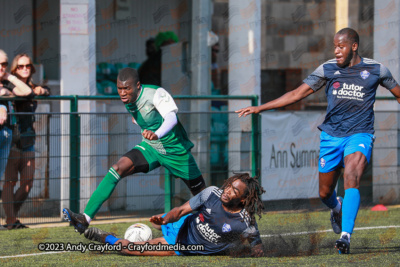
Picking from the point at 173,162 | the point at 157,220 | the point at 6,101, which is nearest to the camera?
the point at 157,220

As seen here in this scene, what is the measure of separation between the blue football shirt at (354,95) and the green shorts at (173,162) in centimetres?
170

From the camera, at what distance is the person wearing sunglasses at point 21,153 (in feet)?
32.8

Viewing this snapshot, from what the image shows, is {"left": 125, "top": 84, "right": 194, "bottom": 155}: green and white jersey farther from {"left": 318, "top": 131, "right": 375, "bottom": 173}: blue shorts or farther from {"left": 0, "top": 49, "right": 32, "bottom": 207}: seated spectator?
{"left": 0, "top": 49, "right": 32, "bottom": 207}: seated spectator

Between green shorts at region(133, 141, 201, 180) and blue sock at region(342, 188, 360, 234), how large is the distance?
2000mm

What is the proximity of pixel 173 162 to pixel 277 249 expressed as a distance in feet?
5.34

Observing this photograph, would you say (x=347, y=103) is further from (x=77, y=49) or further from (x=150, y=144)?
(x=77, y=49)

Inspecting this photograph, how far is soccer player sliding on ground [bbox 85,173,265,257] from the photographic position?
7102 mm

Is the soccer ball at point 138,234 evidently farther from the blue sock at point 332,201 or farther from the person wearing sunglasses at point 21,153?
the person wearing sunglasses at point 21,153

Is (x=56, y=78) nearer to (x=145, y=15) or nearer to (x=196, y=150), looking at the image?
(x=145, y=15)

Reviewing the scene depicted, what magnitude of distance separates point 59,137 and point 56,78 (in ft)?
16.7

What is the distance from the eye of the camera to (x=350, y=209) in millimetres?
7133

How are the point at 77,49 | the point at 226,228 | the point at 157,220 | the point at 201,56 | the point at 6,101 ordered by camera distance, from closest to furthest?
the point at 157,220 < the point at 226,228 < the point at 6,101 < the point at 77,49 < the point at 201,56

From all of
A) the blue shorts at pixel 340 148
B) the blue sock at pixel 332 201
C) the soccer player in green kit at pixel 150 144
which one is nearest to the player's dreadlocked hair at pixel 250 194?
the blue shorts at pixel 340 148

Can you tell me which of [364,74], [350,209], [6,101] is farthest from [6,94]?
[350,209]
